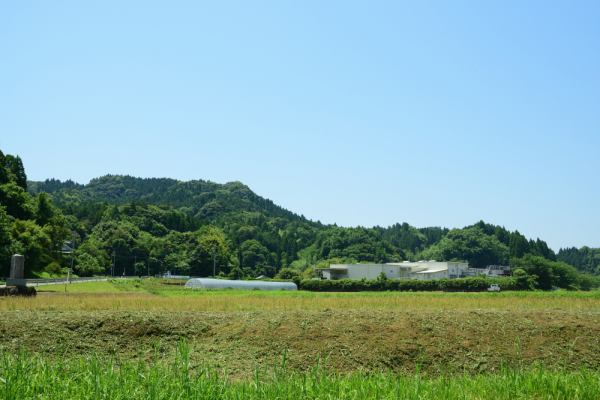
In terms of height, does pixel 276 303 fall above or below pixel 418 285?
above

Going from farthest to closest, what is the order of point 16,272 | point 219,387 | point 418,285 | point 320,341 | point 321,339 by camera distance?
1. point 418,285
2. point 16,272
3. point 321,339
4. point 320,341
5. point 219,387

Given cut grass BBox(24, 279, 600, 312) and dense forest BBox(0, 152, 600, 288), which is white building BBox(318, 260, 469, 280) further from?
cut grass BBox(24, 279, 600, 312)

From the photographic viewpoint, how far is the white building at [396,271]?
100312mm

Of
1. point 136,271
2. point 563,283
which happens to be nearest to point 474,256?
point 563,283

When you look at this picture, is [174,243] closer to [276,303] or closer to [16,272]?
[16,272]

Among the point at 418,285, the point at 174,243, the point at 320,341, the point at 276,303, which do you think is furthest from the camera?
the point at 174,243

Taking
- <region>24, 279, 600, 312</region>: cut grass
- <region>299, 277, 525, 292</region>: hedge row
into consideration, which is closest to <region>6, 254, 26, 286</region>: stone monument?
<region>24, 279, 600, 312</region>: cut grass

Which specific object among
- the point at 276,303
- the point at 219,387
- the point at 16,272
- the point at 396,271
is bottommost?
the point at 276,303

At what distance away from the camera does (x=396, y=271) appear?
332 ft

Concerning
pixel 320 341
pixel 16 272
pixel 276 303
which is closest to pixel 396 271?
pixel 276 303

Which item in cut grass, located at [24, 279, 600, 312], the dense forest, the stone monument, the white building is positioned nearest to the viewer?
cut grass, located at [24, 279, 600, 312]

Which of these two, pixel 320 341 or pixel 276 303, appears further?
pixel 276 303

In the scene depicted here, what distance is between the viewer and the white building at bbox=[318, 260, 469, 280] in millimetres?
100312

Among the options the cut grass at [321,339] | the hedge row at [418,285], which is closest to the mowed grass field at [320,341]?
the cut grass at [321,339]
